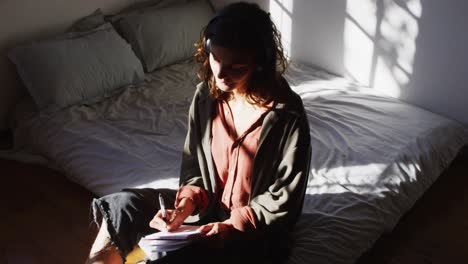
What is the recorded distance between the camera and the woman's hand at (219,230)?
4.27 ft

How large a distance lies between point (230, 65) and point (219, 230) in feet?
1.41

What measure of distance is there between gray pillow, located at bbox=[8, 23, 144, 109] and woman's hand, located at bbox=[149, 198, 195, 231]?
46.6 inches

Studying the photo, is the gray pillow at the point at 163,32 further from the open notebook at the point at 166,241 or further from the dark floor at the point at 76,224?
the open notebook at the point at 166,241

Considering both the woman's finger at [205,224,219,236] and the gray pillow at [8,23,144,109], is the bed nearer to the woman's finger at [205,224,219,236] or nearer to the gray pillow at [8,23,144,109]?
the gray pillow at [8,23,144,109]

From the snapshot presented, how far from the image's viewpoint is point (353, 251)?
158 cm

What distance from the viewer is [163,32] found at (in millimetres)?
2717

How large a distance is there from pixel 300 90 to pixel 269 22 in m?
1.24

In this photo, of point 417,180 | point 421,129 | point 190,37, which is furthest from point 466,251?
point 190,37

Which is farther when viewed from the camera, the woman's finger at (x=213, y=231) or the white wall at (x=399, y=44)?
the white wall at (x=399, y=44)

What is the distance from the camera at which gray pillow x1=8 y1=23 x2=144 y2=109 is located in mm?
2309

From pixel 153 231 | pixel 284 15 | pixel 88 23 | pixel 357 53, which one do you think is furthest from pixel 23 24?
pixel 357 53

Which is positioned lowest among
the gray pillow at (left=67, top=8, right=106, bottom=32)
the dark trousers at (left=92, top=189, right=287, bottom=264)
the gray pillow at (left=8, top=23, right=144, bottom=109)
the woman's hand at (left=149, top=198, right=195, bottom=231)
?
the dark trousers at (left=92, top=189, right=287, bottom=264)

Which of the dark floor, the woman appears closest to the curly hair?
the woman

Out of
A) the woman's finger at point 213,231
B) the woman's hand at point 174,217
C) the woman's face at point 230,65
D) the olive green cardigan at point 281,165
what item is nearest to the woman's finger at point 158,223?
the woman's hand at point 174,217
